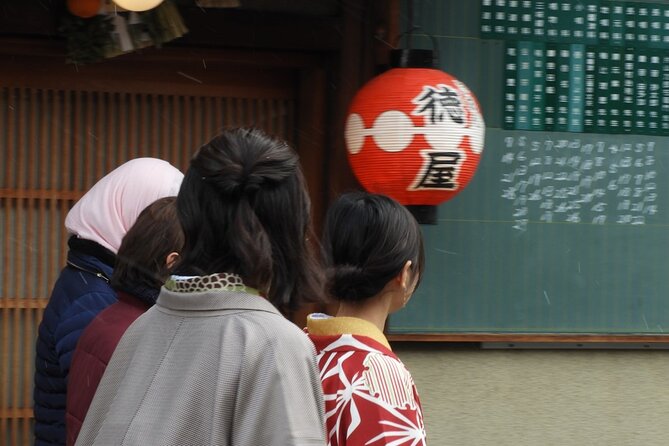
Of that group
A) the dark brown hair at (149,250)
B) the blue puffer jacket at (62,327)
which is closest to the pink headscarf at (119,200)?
the blue puffer jacket at (62,327)

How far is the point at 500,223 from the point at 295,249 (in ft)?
11.6

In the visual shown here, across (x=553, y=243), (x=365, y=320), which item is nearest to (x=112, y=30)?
(x=553, y=243)

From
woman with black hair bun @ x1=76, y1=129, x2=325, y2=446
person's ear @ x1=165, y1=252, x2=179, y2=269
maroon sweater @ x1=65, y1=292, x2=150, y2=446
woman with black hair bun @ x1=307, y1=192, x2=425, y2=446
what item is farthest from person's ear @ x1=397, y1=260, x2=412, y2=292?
maroon sweater @ x1=65, y1=292, x2=150, y2=446

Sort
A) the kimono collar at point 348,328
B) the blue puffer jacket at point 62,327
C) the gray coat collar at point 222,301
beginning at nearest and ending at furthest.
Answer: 1. the gray coat collar at point 222,301
2. the kimono collar at point 348,328
3. the blue puffer jacket at point 62,327

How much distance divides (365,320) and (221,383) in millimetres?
868

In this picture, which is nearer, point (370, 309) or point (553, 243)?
point (370, 309)

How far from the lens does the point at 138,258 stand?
310cm

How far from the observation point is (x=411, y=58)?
4863mm

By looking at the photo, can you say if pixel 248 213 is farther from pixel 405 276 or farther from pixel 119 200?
pixel 119 200

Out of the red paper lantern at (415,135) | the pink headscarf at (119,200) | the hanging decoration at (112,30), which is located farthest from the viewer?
the hanging decoration at (112,30)

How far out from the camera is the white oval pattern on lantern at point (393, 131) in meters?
4.54

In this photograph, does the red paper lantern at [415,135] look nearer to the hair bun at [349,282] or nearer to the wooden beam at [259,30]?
the wooden beam at [259,30]

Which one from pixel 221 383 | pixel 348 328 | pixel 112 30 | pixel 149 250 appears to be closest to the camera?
pixel 221 383

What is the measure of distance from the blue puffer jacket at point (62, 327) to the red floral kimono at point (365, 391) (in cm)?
112
